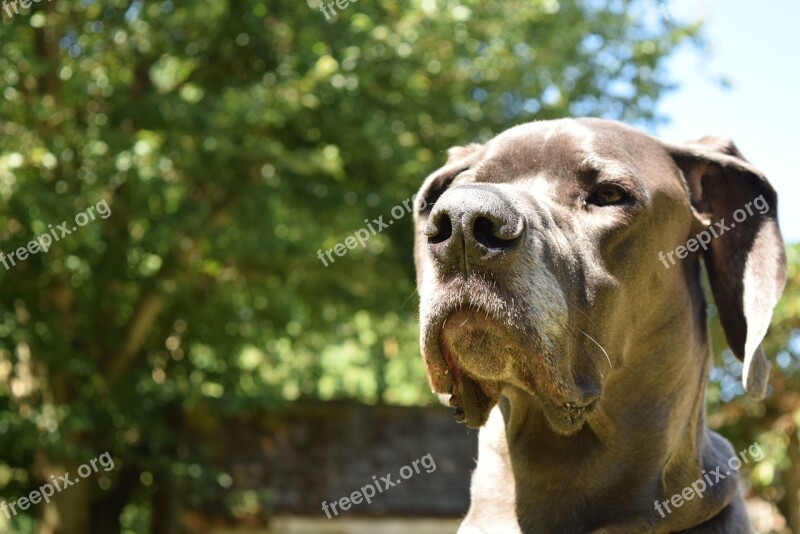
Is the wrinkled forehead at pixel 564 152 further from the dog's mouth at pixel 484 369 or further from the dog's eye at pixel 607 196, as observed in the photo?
the dog's mouth at pixel 484 369

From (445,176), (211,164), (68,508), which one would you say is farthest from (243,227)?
(445,176)

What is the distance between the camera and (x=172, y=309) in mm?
13148

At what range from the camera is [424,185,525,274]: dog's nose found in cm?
235

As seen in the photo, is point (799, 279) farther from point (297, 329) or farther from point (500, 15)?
point (297, 329)

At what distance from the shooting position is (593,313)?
8.69 ft

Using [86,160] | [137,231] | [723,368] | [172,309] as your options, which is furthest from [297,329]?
[723,368]

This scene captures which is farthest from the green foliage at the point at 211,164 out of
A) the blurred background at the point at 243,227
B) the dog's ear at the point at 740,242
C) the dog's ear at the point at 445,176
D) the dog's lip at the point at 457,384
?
the dog's lip at the point at 457,384

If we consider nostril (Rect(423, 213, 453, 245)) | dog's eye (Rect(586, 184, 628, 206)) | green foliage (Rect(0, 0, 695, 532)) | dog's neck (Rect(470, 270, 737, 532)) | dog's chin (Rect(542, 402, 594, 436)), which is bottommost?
green foliage (Rect(0, 0, 695, 532))

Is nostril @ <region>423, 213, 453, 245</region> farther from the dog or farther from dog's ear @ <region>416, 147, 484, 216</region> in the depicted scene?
dog's ear @ <region>416, 147, 484, 216</region>

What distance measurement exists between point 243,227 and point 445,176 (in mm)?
8725

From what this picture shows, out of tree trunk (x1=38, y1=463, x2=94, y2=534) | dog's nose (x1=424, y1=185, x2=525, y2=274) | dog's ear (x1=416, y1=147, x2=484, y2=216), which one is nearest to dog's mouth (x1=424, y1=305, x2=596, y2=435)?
dog's nose (x1=424, y1=185, x2=525, y2=274)

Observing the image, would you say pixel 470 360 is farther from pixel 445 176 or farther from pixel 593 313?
pixel 445 176

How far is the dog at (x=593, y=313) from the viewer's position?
2.43m

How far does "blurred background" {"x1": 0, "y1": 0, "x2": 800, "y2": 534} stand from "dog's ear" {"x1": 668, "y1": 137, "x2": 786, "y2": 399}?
275 inches
